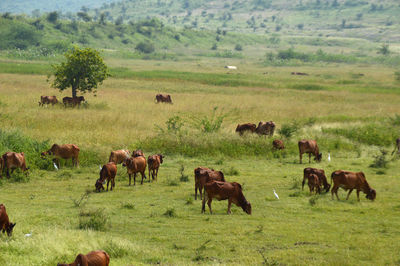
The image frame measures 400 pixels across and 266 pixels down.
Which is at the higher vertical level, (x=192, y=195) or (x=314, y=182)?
(x=314, y=182)

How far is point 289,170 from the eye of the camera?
24.6 m

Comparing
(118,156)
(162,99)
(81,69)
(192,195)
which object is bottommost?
(162,99)


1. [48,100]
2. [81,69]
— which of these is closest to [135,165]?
[48,100]

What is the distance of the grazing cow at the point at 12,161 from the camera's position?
67.8 feet

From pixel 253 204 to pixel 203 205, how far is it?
7.82ft

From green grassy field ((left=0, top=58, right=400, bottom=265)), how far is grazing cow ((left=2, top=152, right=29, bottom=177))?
0.43 meters

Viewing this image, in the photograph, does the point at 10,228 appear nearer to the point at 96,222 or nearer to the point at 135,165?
the point at 96,222

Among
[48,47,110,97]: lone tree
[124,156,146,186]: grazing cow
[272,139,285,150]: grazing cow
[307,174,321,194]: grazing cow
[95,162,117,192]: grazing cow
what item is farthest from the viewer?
[48,47,110,97]: lone tree

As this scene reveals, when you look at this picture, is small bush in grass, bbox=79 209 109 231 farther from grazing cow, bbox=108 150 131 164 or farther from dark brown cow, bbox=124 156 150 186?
grazing cow, bbox=108 150 131 164

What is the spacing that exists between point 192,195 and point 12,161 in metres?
7.48

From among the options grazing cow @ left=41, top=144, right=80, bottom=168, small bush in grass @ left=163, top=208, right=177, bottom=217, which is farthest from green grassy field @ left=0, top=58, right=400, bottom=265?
grazing cow @ left=41, top=144, right=80, bottom=168

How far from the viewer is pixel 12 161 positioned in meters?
20.8

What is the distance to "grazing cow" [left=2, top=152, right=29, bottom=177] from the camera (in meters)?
20.7

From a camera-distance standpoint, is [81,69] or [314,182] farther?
[81,69]
